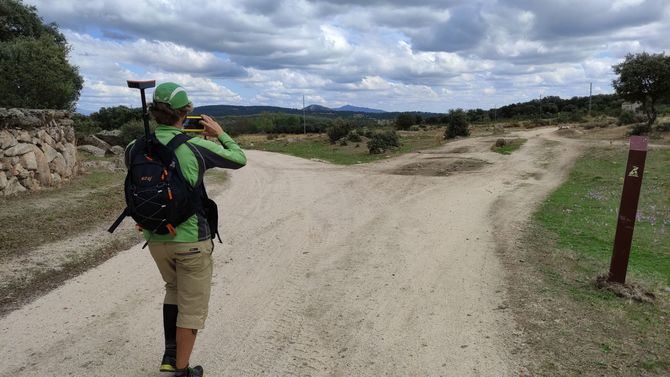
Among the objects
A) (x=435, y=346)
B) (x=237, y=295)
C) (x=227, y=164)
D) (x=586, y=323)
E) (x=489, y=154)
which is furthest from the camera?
(x=489, y=154)

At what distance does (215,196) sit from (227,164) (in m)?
9.15

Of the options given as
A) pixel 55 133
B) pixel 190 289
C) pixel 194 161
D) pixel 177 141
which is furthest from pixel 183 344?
pixel 55 133

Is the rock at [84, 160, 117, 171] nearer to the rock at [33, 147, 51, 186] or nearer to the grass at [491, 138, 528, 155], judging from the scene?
the rock at [33, 147, 51, 186]

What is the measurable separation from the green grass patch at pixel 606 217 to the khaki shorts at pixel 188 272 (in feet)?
15.8

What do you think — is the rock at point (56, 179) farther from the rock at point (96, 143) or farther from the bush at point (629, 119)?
the bush at point (629, 119)

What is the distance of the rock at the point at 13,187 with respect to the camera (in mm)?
10133

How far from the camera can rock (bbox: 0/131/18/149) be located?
10.1 metres

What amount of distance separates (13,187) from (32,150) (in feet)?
3.40

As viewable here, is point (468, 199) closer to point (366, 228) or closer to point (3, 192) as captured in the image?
point (366, 228)

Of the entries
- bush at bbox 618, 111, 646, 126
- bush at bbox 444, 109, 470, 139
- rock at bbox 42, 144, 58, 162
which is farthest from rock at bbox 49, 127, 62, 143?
bush at bbox 618, 111, 646, 126

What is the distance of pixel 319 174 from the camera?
54.7 feet

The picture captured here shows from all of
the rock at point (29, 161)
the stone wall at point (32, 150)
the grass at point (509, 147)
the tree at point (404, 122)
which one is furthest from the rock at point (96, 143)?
the tree at point (404, 122)

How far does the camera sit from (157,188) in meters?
2.88

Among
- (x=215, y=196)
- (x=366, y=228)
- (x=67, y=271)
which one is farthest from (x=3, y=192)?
(x=366, y=228)
